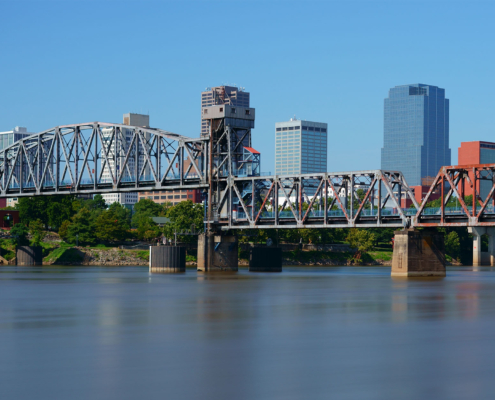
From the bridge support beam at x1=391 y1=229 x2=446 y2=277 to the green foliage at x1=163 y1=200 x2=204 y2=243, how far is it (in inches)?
3263

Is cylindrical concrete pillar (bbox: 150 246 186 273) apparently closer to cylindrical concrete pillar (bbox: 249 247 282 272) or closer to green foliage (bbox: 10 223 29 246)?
cylindrical concrete pillar (bbox: 249 247 282 272)

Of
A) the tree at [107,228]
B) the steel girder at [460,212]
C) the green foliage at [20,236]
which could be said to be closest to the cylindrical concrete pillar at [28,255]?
the green foliage at [20,236]

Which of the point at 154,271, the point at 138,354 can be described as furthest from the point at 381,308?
the point at 154,271

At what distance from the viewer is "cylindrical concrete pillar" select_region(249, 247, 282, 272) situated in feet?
458

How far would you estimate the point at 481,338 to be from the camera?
129 feet

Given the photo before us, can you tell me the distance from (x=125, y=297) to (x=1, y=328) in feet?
84.2

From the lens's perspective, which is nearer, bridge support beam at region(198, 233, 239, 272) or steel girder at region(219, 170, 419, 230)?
steel girder at region(219, 170, 419, 230)

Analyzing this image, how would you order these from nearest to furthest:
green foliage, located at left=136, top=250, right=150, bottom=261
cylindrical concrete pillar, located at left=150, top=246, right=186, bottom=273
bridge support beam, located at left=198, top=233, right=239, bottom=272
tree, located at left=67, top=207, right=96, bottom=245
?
cylindrical concrete pillar, located at left=150, top=246, right=186, bottom=273 → bridge support beam, located at left=198, top=233, right=239, bottom=272 → green foliage, located at left=136, top=250, right=150, bottom=261 → tree, located at left=67, top=207, right=96, bottom=245

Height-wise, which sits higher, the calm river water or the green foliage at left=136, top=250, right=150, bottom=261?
the calm river water

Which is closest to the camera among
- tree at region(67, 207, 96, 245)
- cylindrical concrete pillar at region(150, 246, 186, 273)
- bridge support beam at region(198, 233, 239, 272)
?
cylindrical concrete pillar at region(150, 246, 186, 273)

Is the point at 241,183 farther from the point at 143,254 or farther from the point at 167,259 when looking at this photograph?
the point at 143,254

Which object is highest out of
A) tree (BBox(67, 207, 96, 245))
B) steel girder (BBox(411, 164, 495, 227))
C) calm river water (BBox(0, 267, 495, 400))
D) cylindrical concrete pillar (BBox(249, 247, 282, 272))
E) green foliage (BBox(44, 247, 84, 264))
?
steel girder (BBox(411, 164, 495, 227))

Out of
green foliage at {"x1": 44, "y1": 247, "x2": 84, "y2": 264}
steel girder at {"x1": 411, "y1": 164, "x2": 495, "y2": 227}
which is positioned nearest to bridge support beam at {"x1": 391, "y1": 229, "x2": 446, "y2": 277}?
steel girder at {"x1": 411, "y1": 164, "x2": 495, "y2": 227}

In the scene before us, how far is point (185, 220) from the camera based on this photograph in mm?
191500
